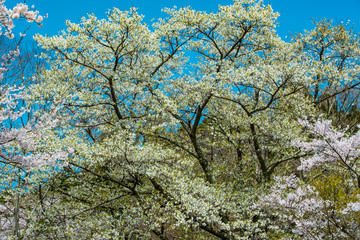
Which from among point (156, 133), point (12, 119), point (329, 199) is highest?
point (156, 133)

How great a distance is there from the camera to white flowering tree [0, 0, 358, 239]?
7.77m

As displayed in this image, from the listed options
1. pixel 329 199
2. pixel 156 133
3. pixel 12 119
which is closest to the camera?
pixel 12 119

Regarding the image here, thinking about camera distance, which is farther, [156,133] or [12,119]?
[156,133]

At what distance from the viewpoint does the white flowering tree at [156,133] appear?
777cm

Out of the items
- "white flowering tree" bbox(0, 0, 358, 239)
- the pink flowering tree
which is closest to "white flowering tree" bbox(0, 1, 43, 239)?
"white flowering tree" bbox(0, 0, 358, 239)

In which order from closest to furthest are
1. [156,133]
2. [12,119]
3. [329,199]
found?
[12,119], [329,199], [156,133]

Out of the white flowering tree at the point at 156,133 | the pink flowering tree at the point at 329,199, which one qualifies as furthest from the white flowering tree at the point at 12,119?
the pink flowering tree at the point at 329,199

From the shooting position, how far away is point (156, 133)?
10727mm

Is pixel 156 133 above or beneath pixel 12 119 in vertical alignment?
above

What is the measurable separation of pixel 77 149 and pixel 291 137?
6670 mm

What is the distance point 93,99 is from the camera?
9219mm

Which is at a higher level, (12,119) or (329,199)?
(12,119)

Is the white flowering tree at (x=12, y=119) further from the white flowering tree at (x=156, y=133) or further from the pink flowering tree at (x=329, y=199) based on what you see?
the pink flowering tree at (x=329, y=199)

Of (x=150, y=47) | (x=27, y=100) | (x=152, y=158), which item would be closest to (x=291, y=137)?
(x=152, y=158)
